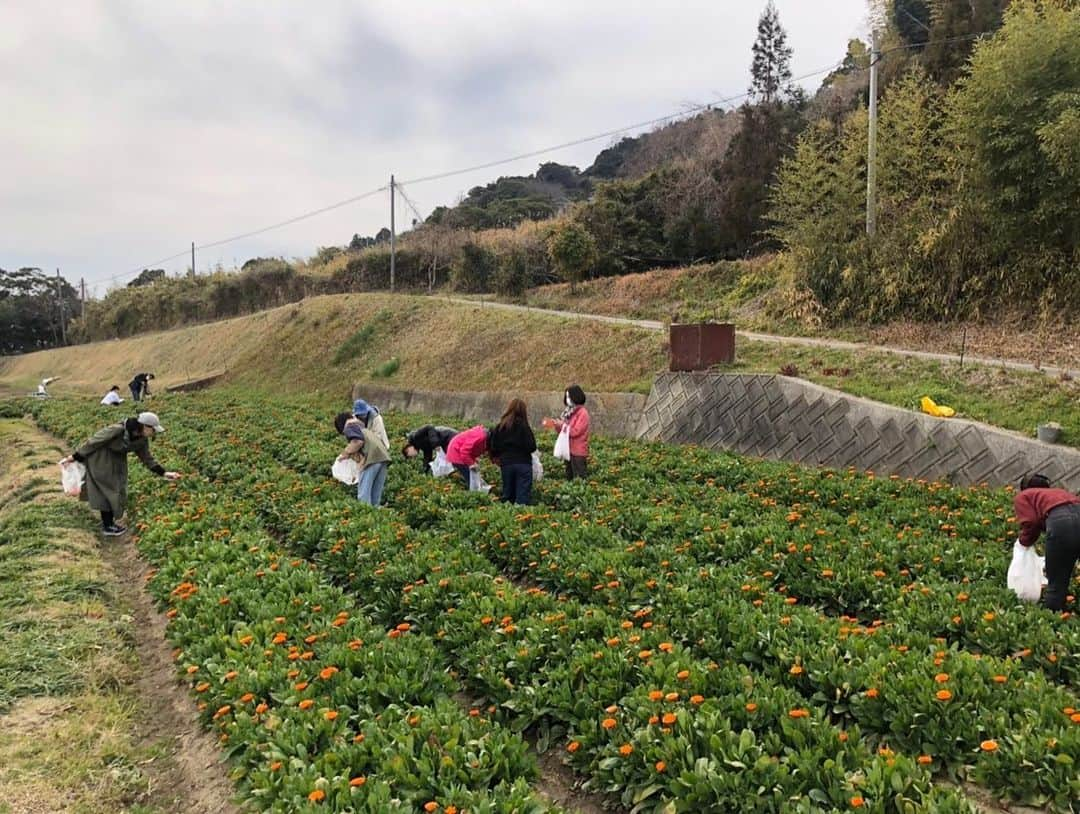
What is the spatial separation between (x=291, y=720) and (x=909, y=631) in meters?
4.10

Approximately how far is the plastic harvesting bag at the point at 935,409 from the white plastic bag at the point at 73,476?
12243mm

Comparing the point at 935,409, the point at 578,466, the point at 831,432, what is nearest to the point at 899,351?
the point at 831,432

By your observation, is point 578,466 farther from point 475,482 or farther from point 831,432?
point 831,432

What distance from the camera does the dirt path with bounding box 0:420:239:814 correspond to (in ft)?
13.2

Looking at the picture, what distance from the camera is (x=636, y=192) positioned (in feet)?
130

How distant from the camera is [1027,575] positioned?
5199 mm

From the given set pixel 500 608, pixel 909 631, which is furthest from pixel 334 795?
pixel 909 631

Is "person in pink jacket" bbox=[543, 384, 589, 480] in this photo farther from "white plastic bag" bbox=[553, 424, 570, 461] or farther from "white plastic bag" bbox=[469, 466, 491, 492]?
"white plastic bag" bbox=[469, 466, 491, 492]

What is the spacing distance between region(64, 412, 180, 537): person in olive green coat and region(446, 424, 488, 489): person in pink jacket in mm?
4037

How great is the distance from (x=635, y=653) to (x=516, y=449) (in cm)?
468

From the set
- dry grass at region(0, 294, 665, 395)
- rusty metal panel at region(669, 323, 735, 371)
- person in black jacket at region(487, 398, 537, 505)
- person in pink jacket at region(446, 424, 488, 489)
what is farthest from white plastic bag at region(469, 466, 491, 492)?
dry grass at region(0, 294, 665, 395)

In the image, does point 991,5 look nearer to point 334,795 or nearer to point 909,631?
point 909,631

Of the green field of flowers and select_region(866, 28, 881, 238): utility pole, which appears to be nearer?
the green field of flowers

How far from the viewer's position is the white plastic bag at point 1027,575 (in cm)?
516
